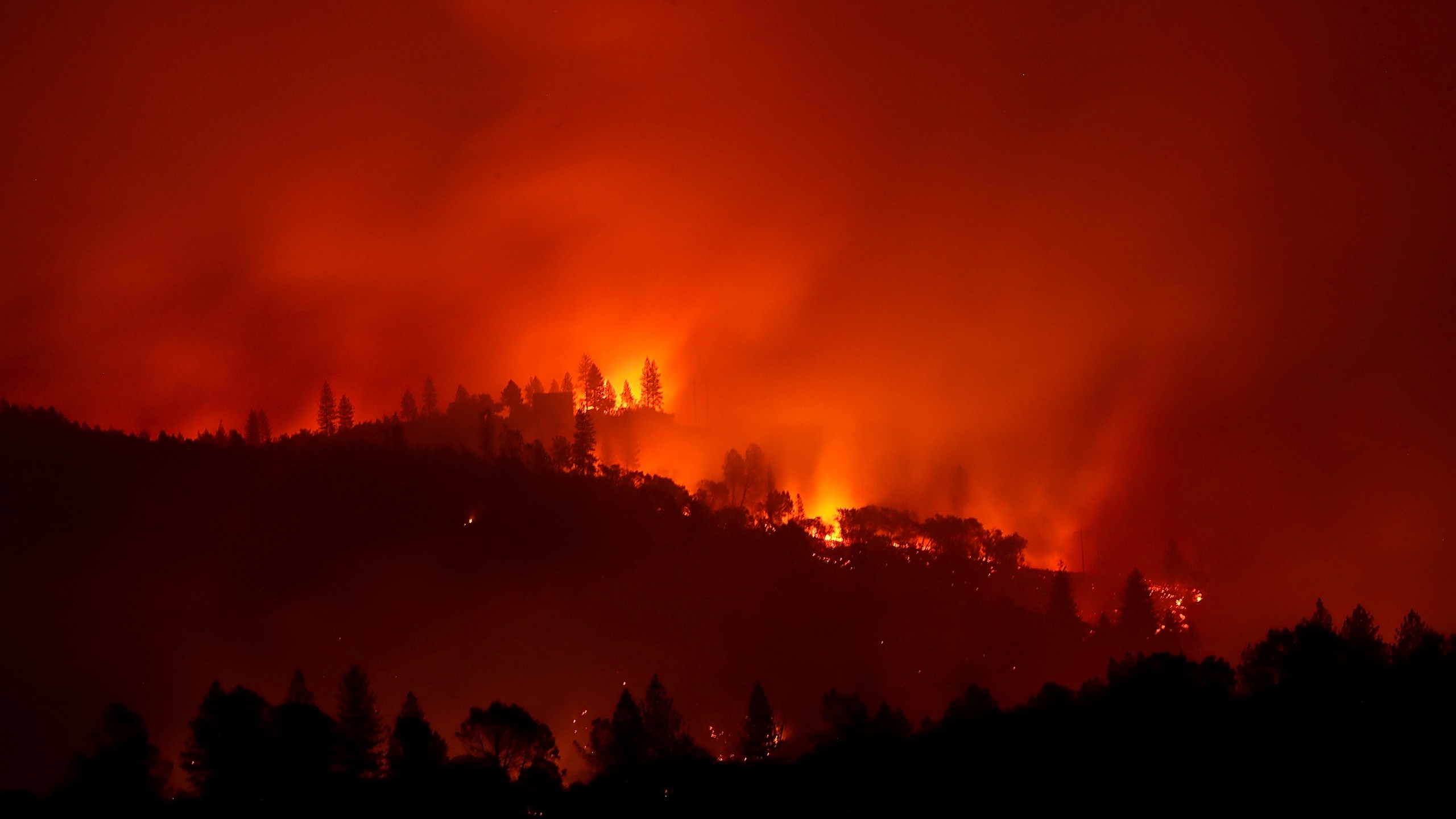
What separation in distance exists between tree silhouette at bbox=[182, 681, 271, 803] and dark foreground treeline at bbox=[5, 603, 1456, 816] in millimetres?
102

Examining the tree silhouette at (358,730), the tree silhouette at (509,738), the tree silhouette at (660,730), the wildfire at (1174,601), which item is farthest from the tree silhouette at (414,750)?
the wildfire at (1174,601)

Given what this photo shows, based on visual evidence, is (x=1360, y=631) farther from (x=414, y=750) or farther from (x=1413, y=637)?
(x=414, y=750)

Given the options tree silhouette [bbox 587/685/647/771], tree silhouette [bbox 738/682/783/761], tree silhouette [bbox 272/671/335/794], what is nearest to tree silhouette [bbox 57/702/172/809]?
tree silhouette [bbox 272/671/335/794]

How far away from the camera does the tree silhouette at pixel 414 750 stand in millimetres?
61250

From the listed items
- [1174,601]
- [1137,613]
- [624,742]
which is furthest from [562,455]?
[624,742]

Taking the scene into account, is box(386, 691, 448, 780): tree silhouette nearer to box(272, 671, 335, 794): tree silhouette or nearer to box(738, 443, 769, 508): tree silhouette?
box(272, 671, 335, 794): tree silhouette

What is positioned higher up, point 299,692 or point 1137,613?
point 1137,613

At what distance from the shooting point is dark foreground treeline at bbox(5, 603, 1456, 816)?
176ft

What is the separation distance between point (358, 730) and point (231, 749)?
7970 millimetres

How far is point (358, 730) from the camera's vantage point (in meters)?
66.4

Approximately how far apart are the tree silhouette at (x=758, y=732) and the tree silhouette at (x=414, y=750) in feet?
66.0

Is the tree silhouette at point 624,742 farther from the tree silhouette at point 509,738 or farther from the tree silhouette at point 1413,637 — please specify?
the tree silhouette at point 1413,637

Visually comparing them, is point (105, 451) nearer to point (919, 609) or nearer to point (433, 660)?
point (433, 660)

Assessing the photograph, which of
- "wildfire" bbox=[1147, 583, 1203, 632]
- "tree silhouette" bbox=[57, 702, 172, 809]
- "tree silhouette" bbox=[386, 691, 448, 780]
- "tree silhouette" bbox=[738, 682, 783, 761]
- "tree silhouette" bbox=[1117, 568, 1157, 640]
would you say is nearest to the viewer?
"tree silhouette" bbox=[57, 702, 172, 809]
